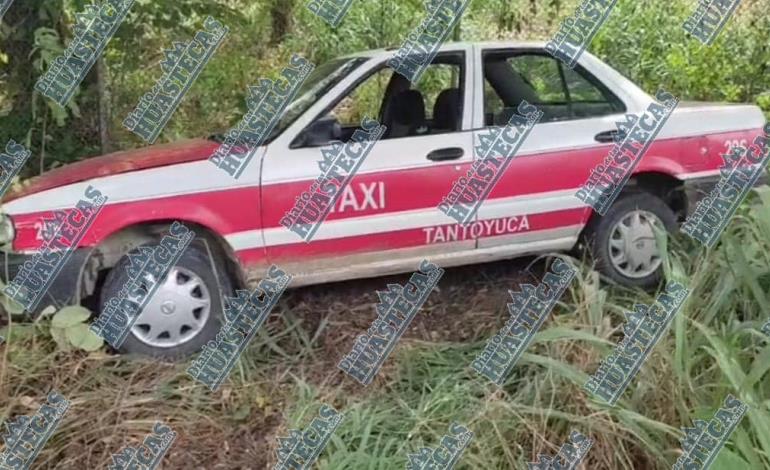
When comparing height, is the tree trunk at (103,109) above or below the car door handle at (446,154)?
below

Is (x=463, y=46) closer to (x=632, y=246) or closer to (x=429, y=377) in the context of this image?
(x=632, y=246)

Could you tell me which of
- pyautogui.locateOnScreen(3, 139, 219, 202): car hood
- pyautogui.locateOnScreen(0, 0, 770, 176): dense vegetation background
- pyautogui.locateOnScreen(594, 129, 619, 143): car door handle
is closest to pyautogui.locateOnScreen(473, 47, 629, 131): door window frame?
pyautogui.locateOnScreen(594, 129, 619, 143): car door handle

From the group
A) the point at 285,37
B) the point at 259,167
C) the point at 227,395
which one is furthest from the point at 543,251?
the point at 285,37

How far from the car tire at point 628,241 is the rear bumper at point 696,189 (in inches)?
7.3

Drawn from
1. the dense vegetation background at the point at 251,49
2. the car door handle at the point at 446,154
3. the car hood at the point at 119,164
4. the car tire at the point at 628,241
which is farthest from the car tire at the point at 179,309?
the car tire at the point at 628,241

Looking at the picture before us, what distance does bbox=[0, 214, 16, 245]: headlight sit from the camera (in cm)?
345

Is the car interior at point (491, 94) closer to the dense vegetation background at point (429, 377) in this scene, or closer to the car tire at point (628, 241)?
the car tire at point (628, 241)

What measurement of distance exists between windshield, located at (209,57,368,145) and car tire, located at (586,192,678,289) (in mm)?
1716

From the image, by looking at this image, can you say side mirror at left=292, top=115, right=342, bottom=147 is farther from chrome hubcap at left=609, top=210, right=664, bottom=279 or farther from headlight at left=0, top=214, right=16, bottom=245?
chrome hubcap at left=609, top=210, right=664, bottom=279

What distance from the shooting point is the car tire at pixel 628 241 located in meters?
4.49

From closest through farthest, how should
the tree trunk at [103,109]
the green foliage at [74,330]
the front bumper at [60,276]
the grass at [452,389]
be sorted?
the grass at [452,389] < the green foliage at [74,330] < the front bumper at [60,276] < the tree trunk at [103,109]

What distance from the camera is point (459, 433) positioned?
114 inches

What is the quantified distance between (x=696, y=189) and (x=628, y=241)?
0.51 metres

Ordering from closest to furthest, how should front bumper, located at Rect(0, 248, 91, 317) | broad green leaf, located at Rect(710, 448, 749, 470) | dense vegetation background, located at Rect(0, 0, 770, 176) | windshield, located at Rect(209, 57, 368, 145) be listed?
broad green leaf, located at Rect(710, 448, 749, 470), front bumper, located at Rect(0, 248, 91, 317), windshield, located at Rect(209, 57, 368, 145), dense vegetation background, located at Rect(0, 0, 770, 176)
